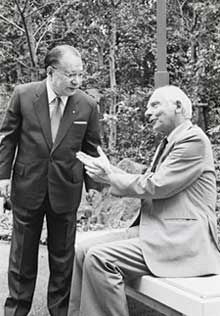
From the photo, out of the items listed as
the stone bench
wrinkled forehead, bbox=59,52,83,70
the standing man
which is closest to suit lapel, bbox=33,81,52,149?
the standing man

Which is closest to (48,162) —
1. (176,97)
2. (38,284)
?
(176,97)

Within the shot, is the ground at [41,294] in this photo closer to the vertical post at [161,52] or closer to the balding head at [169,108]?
the balding head at [169,108]

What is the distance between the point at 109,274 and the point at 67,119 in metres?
1.02

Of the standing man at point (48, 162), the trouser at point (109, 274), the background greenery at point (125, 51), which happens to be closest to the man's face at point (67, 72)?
the standing man at point (48, 162)

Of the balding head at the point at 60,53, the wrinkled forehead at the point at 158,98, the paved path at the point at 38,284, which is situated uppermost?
the balding head at the point at 60,53

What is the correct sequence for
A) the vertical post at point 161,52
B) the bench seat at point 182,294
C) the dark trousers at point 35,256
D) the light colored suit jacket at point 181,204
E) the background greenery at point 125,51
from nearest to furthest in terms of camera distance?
1. the bench seat at point 182,294
2. the light colored suit jacket at point 181,204
3. the dark trousers at point 35,256
4. the vertical post at point 161,52
5. the background greenery at point 125,51

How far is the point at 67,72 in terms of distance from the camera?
3426mm

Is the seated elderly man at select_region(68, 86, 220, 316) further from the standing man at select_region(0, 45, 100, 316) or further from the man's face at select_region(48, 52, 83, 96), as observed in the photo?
the man's face at select_region(48, 52, 83, 96)

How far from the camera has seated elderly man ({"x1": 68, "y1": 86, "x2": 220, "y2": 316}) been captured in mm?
3125

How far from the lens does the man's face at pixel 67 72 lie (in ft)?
11.2

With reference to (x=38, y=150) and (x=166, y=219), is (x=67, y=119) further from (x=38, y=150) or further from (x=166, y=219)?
(x=166, y=219)

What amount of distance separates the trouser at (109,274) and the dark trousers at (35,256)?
15.1 inches

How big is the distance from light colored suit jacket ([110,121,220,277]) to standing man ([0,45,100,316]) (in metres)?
0.53

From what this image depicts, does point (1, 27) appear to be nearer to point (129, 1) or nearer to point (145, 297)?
point (129, 1)
